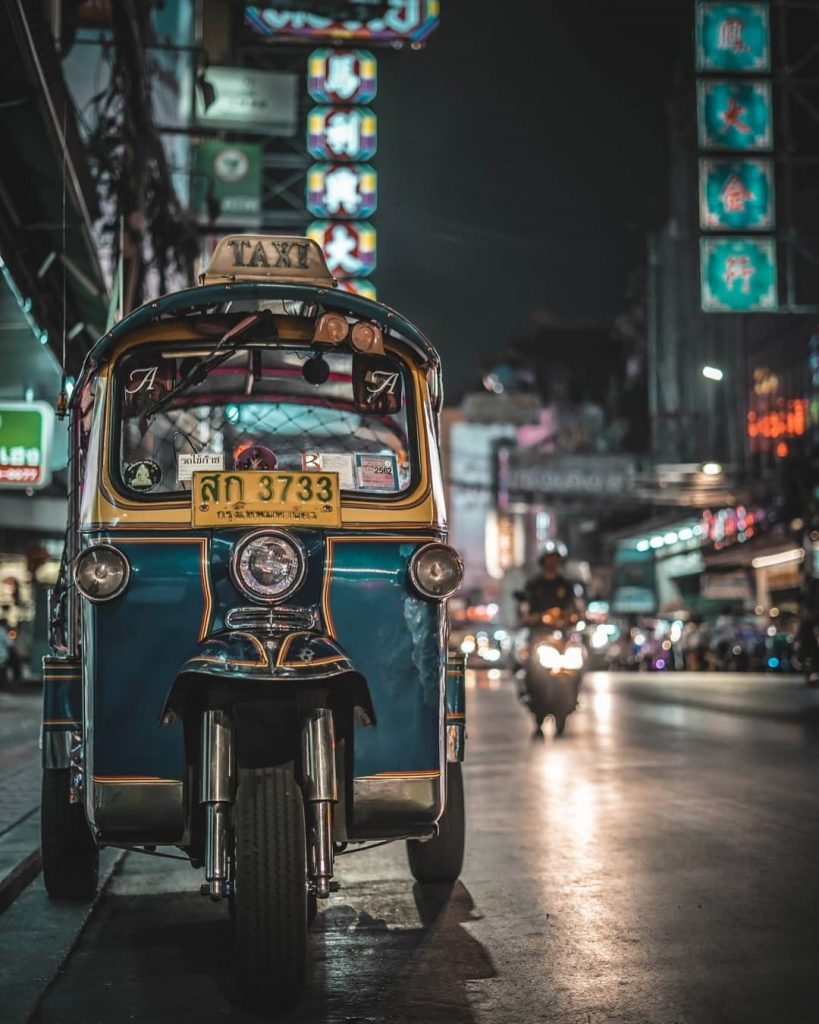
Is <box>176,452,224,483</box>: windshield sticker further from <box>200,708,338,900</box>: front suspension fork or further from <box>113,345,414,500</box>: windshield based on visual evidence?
<box>200,708,338,900</box>: front suspension fork

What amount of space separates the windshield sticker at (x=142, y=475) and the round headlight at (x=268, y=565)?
0.63 meters

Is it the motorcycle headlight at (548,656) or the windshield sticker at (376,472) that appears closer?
the windshield sticker at (376,472)

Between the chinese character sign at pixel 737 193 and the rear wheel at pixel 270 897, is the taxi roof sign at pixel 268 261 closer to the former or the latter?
the rear wheel at pixel 270 897

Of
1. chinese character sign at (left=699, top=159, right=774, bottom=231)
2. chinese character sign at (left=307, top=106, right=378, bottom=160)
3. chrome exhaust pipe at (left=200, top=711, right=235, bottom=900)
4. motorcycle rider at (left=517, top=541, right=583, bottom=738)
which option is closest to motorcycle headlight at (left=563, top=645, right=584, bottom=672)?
motorcycle rider at (left=517, top=541, right=583, bottom=738)

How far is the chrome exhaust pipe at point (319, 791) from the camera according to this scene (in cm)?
460

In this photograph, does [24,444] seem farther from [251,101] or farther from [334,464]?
[251,101]

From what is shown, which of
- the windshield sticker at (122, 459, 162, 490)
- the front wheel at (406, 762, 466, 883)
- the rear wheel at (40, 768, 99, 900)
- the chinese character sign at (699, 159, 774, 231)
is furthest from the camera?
the chinese character sign at (699, 159, 774, 231)

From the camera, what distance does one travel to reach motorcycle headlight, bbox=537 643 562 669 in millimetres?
15008

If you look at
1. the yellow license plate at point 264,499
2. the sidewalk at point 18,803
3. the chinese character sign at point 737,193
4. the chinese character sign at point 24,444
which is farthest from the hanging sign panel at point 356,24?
the yellow license plate at point 264,499

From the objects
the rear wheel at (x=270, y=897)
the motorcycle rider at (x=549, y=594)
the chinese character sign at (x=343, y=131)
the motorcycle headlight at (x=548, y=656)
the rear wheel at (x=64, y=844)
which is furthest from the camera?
the chinese character sign at (x=343, y=131)

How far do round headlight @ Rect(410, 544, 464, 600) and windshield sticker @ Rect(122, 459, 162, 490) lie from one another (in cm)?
114

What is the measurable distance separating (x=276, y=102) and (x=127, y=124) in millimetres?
10091

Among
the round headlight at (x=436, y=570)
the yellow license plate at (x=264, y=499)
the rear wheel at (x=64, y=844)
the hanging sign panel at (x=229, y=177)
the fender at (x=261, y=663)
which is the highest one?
the hanging sign panel at (x=229, y=177)

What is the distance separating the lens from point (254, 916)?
4477 millimetres
